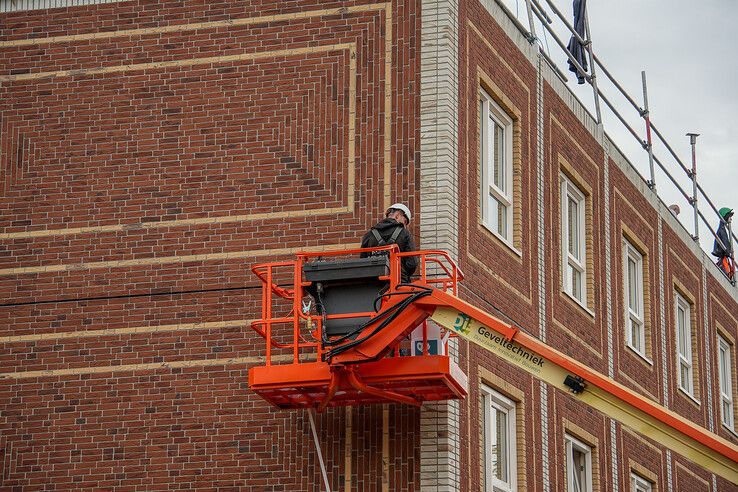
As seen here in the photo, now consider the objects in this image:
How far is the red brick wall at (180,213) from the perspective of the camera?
22.5m

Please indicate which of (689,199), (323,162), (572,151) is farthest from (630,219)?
(323,162)

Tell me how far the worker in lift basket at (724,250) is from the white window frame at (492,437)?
1679cm

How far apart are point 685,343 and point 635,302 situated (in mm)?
4063

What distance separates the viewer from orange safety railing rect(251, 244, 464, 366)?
20469 mm

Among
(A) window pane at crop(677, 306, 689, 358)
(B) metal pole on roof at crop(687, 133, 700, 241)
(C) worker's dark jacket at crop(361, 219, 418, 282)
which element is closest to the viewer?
(C) worker's dark jacket at crop(361, 219, 418, 282)

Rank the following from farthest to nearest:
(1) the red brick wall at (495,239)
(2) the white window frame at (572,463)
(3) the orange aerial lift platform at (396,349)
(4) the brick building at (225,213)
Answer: (2) the white window frame at (572,463) < (1) the red brick wall at (495,239) < (4) the brick building at (225,213) < (3) the orange aerial lift platform at (396,349)

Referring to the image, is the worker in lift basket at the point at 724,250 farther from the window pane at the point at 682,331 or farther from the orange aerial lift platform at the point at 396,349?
the orange aerial lift platform at the point at 396,349

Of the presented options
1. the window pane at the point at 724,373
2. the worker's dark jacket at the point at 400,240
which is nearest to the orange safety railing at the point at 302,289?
the worker's dark jacket at the point at 400,240

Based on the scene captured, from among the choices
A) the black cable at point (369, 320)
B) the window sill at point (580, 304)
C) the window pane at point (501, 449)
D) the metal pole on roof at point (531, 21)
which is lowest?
the window pane at point (501, 449)

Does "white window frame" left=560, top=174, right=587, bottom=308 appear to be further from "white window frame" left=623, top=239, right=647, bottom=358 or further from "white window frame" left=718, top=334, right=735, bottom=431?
"white window frame" left=718, top=334, right=735, bottom=431

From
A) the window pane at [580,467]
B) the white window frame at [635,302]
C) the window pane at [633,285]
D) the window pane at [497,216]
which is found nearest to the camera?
the window pane at [497,216]

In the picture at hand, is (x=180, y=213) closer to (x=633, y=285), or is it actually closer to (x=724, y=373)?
(x=633, y=285)

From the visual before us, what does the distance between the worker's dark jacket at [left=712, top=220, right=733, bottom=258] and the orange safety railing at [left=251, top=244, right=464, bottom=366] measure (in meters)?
19.1

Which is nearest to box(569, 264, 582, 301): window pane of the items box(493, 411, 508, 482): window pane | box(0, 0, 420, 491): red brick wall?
box(493, 411, 508, 482): window pane
